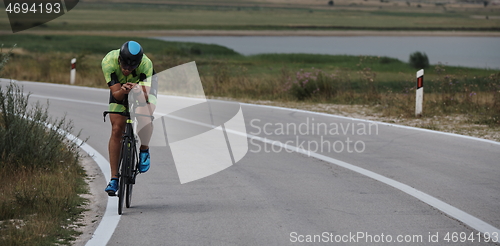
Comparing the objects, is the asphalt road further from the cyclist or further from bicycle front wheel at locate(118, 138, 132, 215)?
the cyclist

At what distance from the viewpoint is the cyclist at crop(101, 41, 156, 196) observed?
682 cm

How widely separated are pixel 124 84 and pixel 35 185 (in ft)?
7.25

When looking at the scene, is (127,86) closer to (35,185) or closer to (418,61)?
(35,185)

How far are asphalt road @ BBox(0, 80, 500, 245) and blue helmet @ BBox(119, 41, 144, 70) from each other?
5.26 ft

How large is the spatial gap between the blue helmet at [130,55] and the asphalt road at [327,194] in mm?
1604

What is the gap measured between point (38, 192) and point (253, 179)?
282 cm

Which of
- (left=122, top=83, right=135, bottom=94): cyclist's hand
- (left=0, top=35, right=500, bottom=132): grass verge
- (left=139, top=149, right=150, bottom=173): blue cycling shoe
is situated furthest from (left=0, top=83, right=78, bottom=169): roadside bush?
(left=0, top=35, right=500, bottom=132): grass verge

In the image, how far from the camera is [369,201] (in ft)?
25.2

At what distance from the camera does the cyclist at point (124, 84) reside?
6816 millimetres

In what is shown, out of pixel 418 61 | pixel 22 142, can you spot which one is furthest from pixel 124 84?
pixel 418 61

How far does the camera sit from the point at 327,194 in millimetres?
8039

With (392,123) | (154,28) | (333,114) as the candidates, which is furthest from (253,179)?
(154,28)

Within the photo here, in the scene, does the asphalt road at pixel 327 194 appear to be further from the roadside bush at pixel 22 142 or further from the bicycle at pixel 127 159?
the roadside bush at pixel 22 142

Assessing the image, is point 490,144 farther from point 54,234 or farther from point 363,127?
point 54,234
